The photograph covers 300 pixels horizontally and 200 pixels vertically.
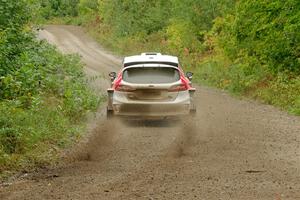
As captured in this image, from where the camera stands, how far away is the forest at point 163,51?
481 inches

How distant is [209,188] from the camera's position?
26.6 ft

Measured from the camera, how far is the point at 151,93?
48.0 ft

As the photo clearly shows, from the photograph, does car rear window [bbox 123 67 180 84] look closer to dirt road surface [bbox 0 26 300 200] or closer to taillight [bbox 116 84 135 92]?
taillight [bbox 116 84 135 92]

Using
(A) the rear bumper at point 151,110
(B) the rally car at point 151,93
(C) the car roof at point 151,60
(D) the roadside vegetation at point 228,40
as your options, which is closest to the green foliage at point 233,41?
(D) the roadside vegetation at point 228,40

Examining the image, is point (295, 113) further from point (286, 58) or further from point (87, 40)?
point (87, 40)

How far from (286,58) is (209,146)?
407 inches

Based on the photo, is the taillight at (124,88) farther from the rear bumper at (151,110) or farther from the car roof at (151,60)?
the car roof at (151,60)

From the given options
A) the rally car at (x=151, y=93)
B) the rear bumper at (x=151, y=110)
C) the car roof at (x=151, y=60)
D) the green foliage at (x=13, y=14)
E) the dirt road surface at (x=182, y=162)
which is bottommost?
the dirt road surface at (x=182, y=162)

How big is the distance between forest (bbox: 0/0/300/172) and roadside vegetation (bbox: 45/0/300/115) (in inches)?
1.5

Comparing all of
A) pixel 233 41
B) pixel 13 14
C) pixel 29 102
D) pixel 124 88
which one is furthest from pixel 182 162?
pixel 233 41

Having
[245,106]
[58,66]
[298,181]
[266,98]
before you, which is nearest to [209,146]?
[298,181]

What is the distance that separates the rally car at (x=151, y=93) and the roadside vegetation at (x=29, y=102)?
1232mm

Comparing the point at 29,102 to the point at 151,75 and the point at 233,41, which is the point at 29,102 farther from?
the point at 233,41

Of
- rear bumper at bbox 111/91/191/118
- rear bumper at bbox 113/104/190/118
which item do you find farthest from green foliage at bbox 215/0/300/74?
rear bumper at bbox 113/104/190/118
